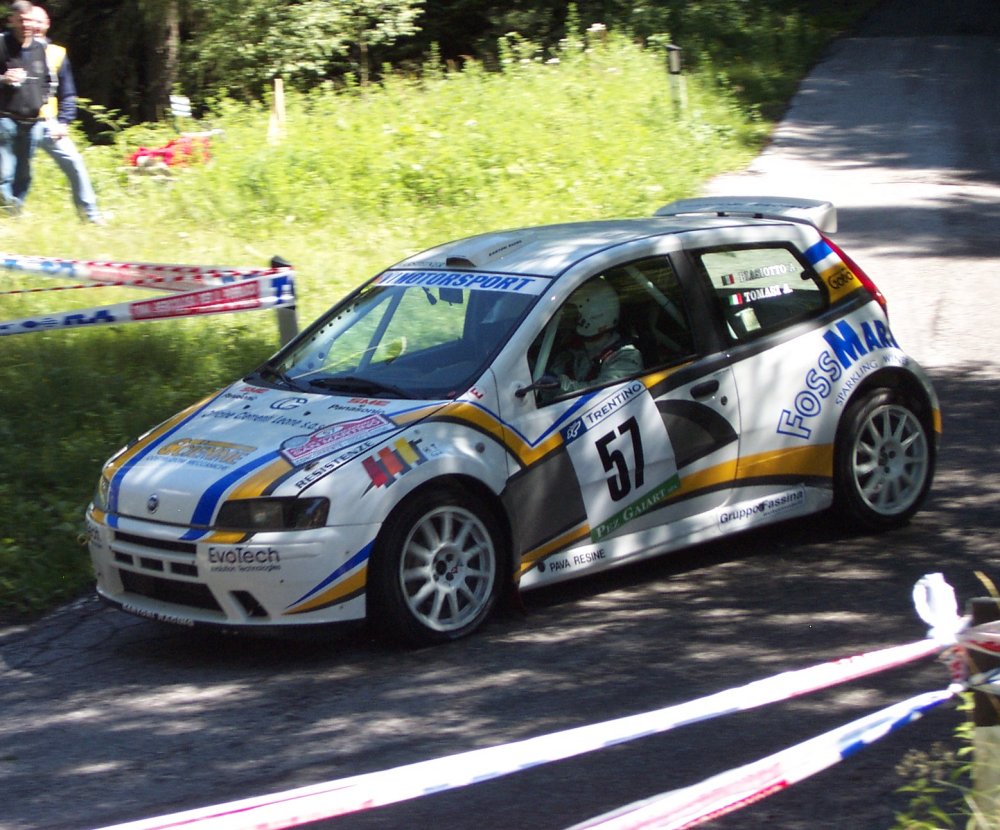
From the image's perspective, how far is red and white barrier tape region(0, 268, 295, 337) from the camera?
A: 8648 mm

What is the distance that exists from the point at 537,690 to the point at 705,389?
1989 millimetres

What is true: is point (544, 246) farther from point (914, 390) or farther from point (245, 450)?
point (914, 390)

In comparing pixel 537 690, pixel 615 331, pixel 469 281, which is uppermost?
pixel 469 281

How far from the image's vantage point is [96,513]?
21.4ft

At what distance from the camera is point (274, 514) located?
19.4ft

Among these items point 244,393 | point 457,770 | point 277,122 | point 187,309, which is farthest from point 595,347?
point 277,122

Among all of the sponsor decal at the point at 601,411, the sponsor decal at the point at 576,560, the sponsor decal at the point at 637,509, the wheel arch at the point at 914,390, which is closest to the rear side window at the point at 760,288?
the wheel arch at the point at 914,390

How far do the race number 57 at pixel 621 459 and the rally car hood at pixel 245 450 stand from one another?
2.77ft

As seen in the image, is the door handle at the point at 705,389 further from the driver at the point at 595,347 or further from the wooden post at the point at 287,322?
the wooden post at the point at 287,322

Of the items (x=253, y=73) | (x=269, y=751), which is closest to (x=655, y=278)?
(x=269, y=751)

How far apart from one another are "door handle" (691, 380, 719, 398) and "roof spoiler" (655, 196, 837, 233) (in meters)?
1.36

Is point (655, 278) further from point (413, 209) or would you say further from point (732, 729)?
point (413, 209)

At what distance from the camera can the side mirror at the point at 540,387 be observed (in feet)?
21.3

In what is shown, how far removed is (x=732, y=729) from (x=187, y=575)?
7.69ft
